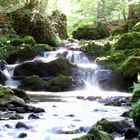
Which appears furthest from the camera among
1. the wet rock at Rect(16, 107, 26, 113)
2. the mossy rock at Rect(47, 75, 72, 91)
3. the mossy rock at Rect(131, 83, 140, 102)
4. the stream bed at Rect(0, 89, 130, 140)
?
the mossy rock at Rect(47, 75, 72, 91)

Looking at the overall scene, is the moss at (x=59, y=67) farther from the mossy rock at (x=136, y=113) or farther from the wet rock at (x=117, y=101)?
the mossy rock at (x=136, y=113)

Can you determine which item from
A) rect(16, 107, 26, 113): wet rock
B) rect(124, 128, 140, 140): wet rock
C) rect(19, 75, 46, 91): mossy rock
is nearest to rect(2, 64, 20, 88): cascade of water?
rect(19, 75, 46, 91): mossy rock

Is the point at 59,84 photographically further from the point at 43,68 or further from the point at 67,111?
the point at 67,111

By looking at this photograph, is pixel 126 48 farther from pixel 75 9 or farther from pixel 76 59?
pixel 75 9

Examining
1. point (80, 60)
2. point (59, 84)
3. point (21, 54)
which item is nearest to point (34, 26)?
point (21, 54)

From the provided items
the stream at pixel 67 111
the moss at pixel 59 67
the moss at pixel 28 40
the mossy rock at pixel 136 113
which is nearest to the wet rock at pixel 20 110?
the stream at pixel 67 111

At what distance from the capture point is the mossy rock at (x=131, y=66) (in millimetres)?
16844

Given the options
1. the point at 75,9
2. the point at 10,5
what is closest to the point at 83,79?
the point at 10,5

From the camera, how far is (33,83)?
666 inches

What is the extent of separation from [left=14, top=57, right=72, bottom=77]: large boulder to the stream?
1.44ft

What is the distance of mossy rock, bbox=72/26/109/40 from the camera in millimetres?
28078

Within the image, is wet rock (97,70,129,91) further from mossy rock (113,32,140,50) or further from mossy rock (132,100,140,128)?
mossy rock (132,100,140,128)

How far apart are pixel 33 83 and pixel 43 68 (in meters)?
1.83

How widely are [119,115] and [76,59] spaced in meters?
9.92
